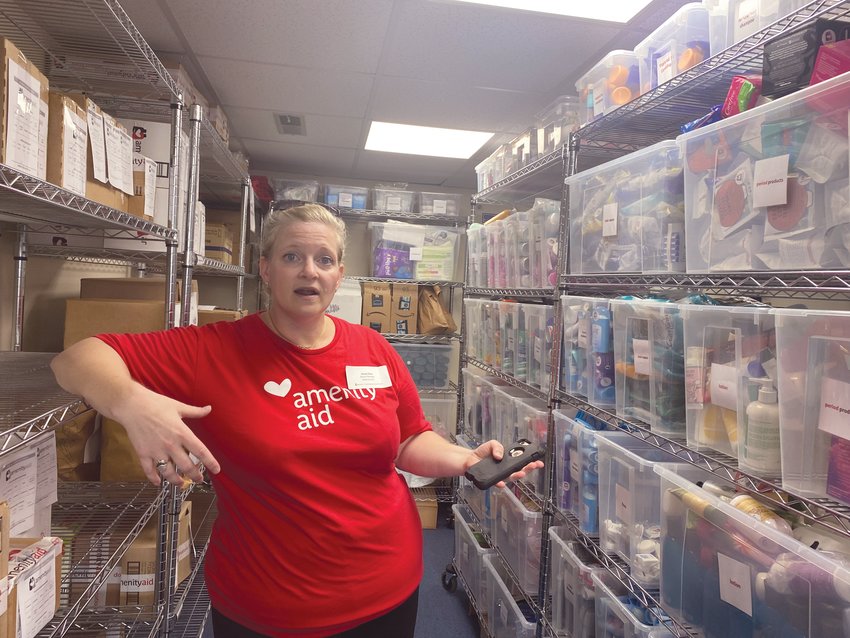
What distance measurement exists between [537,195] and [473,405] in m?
1.25

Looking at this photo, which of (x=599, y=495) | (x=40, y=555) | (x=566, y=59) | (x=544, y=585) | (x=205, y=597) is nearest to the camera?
(x=40, y=555)

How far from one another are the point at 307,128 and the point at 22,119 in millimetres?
2279

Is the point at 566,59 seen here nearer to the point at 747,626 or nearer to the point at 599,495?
the point at 599,495

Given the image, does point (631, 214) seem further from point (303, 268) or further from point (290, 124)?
point (290, 124)

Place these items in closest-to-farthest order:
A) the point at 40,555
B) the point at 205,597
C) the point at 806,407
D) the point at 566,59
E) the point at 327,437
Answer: the point at 806,407, the point at 40,555, the point at 327,437, the point at 566,59, the point at 205,597

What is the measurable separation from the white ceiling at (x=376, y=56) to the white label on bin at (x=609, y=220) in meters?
0.78

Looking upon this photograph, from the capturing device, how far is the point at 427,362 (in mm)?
4117

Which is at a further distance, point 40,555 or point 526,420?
point 526,420

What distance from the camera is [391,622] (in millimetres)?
1331

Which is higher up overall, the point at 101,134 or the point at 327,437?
the point at 101,134

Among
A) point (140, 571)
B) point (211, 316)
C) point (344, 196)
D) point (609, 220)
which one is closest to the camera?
point (609, 220)

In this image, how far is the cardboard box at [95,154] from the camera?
4.43ft

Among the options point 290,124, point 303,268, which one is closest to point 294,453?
point 303,268

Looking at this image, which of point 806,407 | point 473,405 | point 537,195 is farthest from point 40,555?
point 537,195
